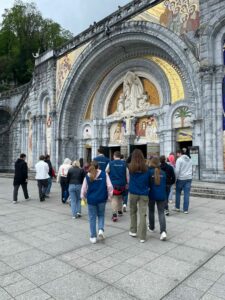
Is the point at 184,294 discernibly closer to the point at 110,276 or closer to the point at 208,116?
the point at 110,276

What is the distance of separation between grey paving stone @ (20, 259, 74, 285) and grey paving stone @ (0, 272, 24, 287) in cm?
8

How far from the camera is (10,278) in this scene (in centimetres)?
357

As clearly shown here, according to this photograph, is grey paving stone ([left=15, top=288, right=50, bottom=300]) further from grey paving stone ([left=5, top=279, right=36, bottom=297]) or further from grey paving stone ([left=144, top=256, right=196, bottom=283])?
grey paving stone ([left=144, top=256, right=196, bottom=283])

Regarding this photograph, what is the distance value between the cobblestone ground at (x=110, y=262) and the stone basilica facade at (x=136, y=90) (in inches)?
338

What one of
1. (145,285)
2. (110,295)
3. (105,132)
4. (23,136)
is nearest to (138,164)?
(145,285)

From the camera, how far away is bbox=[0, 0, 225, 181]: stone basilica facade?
13.4 meters

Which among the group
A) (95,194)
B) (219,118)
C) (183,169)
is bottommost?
(95,194)

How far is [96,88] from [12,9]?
26.9 m

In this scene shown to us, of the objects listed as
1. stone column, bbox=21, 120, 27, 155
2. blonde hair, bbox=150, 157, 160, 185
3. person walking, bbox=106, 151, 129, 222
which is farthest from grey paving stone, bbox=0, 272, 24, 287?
stone column, bbox=21, 120, 27, 155

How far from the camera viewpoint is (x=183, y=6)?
14805mm

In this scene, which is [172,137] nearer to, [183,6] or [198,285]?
[183,6]

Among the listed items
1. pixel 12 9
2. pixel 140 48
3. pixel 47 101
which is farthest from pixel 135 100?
pixel 12 9

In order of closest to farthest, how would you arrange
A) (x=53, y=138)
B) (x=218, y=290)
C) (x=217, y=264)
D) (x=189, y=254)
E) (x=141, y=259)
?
(x=218, y=290)
(x=217, y=264)
(x=141, y=259)
(x=189, y=254)
(x=53, y=138)

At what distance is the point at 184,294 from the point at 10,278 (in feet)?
7.24
